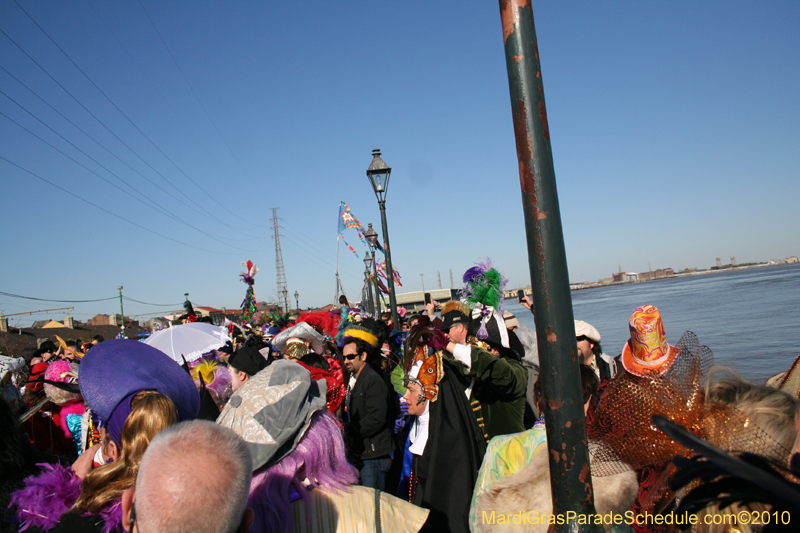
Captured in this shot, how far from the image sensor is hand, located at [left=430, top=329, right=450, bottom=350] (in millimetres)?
3734

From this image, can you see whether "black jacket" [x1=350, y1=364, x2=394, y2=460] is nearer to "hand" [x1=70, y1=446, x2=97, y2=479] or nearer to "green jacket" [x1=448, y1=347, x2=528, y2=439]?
"green jacket" [x1=448, y1=347, x2=528, y2=439]

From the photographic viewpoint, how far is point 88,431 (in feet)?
11.0

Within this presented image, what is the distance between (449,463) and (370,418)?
1.37 metres

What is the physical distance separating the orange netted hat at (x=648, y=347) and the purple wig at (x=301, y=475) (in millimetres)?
1733

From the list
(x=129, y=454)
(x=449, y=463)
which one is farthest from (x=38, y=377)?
(x=449, y=463)

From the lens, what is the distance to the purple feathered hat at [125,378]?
2031 millimetres

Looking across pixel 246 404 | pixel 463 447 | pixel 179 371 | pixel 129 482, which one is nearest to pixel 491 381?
pixel 463 447

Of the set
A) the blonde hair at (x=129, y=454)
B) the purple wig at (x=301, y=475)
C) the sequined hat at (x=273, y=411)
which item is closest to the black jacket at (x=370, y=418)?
the purple wig at (x=301, y=475)

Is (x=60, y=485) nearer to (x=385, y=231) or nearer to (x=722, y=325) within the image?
(x=385, y=231)

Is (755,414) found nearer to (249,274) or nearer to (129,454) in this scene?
(129,454)

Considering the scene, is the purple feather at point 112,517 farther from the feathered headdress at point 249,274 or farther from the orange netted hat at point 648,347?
the feathered headdress at point 249,274

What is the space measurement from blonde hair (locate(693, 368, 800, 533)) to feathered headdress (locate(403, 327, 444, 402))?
2054mm

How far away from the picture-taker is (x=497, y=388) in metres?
3.88

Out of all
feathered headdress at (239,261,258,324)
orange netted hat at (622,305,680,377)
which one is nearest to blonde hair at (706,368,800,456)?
orange netted hat at (622,305,680,377)
